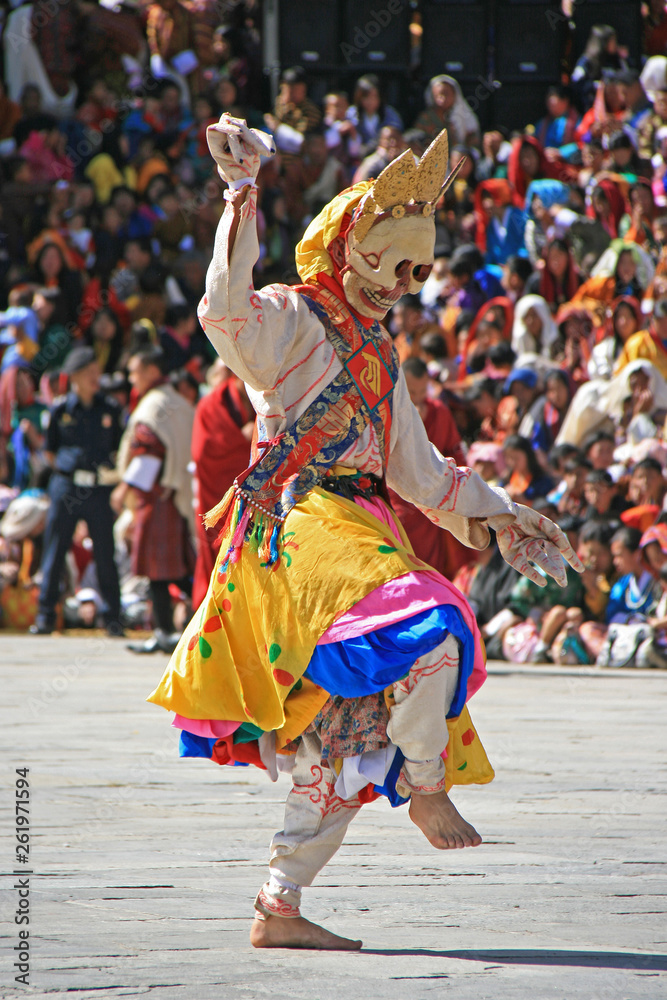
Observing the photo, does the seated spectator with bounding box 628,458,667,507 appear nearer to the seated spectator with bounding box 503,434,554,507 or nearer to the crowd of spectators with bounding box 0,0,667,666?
the crowd of spectators with bounding box 0,0,667,666

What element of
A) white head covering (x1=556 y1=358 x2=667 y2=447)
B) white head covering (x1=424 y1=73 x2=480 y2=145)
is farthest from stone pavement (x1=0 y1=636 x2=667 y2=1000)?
white head covering (x1=424 y1=73 x2=480 y2=145)

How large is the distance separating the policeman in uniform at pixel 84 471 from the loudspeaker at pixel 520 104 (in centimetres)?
669

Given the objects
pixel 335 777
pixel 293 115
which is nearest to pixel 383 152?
pixel 293 115

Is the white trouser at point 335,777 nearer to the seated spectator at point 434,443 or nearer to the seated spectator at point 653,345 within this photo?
the seated spectator at point 434,443

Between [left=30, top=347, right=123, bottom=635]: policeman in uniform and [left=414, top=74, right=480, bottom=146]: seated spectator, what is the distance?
16.6 ft

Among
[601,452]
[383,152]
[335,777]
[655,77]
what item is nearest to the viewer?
[335,777]

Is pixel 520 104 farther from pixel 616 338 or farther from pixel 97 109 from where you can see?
pixel 616 338

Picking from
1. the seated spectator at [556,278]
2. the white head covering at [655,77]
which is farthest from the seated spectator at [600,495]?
the white head covering at [655,77]

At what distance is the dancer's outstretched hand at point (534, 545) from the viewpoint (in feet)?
10.4

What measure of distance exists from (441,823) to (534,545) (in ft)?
2.31

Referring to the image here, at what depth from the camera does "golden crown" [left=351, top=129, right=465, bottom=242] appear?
10.1 ft

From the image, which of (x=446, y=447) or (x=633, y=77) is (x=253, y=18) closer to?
(x=633, y=77)

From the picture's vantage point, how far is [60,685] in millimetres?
6961

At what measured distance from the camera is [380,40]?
14.7 metres
